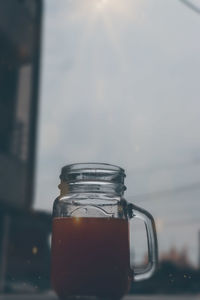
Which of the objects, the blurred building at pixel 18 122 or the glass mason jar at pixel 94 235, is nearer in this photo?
the glass mason jar at pixel 94 235

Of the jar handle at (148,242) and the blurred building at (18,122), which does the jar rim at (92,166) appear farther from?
the blurred building at (18,122)

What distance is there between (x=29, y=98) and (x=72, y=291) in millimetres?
5323

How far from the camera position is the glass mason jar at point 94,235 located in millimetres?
678

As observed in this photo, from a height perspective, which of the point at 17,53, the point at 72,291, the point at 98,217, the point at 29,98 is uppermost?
the point at 17,53

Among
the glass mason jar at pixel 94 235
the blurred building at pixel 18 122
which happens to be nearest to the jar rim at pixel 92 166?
the glass mason jar at pixel 94 235

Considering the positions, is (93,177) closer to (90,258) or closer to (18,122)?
(90,258)

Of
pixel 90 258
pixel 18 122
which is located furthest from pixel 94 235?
pixel 18 122

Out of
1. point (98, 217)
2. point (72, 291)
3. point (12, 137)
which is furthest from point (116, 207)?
point (12, 137)

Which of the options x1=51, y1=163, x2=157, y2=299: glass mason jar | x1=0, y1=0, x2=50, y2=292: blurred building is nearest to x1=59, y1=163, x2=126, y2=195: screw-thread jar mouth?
x1=51, y1=163, x2=157, y2=299: glass mason jar

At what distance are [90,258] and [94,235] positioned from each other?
0.03m

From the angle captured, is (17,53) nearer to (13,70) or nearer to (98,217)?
(13,70)

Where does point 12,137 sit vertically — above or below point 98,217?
above

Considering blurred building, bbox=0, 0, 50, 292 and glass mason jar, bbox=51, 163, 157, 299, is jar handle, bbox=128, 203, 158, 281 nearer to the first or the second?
glass mason jar, bbox=51, 163, 157, 299

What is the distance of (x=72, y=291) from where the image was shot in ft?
2.24
